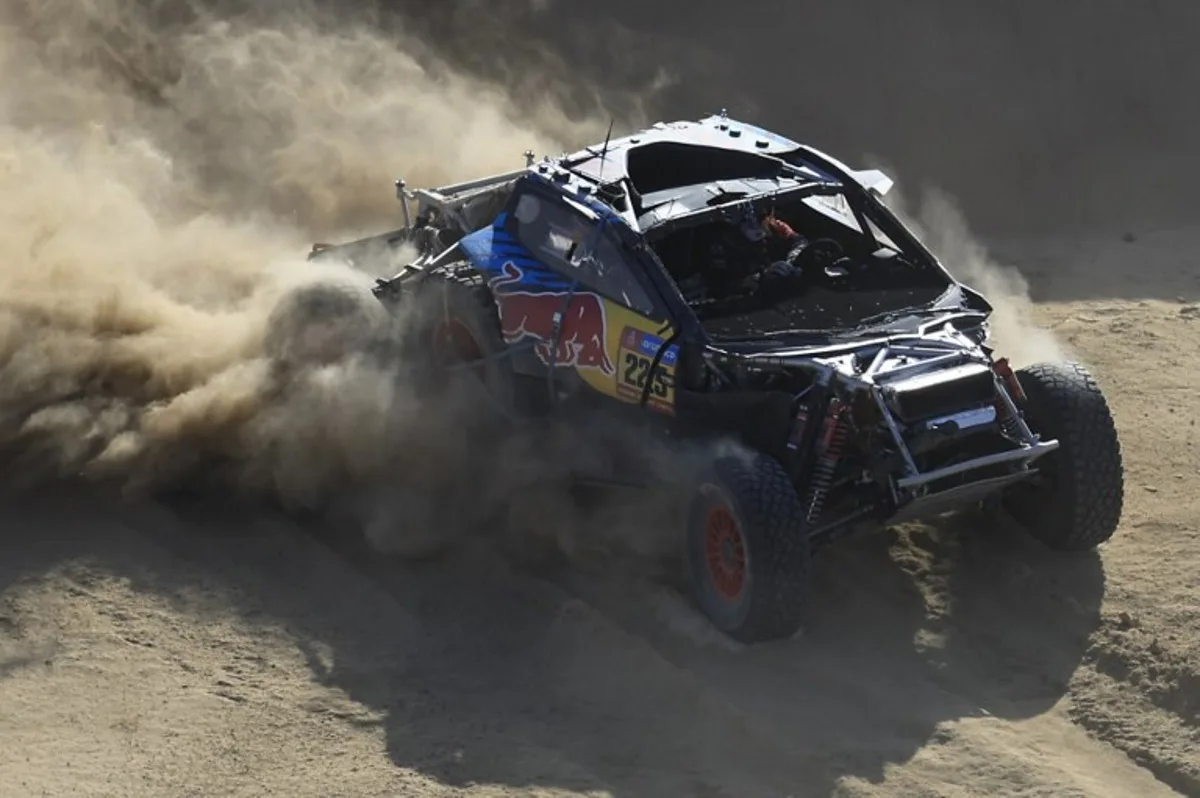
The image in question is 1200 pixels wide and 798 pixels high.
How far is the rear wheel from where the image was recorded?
7.08 meters

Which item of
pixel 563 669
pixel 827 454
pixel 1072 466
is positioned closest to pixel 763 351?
pixel 827 454

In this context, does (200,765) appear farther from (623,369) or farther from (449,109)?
(449,109)

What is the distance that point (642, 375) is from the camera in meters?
8.02

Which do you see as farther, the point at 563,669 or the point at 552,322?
the point at 552,322

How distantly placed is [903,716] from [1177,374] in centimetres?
489

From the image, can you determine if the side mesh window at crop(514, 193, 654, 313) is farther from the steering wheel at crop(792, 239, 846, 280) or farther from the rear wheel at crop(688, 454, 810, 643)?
the rear wheel at crop(688, 454, 810, 643)

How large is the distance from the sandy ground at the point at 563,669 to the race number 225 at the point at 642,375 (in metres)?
0.96

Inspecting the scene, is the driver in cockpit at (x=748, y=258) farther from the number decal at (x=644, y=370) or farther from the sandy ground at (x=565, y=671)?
the sandy ground at (x=565, y=671)

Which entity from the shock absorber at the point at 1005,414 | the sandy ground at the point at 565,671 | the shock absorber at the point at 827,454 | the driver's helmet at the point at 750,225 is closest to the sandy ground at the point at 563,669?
the sandy ground at the point at 565,671

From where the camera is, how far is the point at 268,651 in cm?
761

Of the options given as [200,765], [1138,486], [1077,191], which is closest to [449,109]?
[1077,191]

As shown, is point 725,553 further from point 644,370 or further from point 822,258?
point 822,258

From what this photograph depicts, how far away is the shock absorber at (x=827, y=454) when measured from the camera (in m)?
7.32

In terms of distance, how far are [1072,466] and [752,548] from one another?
1.82 m
